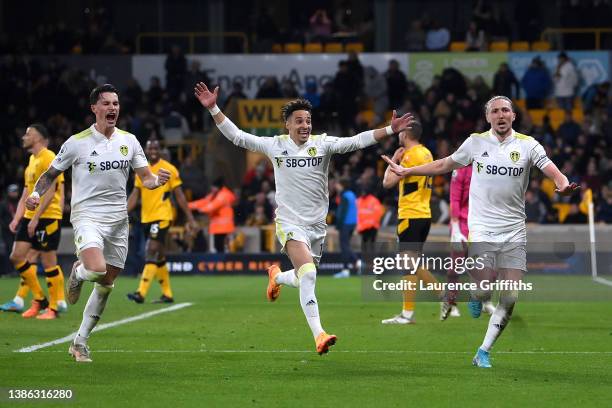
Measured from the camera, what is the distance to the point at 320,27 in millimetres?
36031

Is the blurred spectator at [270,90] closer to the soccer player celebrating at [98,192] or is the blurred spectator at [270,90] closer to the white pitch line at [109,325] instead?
the white pitch line at [109,325]

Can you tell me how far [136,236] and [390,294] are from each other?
8.53 m

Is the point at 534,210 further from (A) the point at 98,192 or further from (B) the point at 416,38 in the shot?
(A) the point at 98,192

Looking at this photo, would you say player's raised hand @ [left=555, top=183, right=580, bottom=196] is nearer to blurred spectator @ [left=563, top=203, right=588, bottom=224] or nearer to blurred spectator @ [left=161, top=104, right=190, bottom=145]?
blurred spectator @ [left=563, top=203, right=588, bottom=224]

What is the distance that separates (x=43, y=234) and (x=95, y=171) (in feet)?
17.4

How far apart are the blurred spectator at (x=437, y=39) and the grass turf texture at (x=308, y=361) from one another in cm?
1733

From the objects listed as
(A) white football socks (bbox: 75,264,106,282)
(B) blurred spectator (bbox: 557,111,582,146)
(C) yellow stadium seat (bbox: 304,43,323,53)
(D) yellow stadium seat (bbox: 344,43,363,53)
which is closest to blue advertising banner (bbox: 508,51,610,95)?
(B) blurred spectator (bbox: 557,111,582,146)

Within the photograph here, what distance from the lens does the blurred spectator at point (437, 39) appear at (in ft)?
→ 115

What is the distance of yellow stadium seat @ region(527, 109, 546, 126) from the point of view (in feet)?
112

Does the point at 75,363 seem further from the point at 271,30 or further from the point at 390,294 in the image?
the point at 271,30

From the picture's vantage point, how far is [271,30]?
119 feet

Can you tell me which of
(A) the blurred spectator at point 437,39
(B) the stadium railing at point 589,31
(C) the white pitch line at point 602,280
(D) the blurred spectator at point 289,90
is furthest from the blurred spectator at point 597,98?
(C) the white pitch line at point 602,280

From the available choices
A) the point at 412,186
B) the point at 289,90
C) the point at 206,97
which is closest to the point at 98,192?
the point at 206,97

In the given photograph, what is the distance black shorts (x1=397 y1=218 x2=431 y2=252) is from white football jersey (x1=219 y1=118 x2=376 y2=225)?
4.05m
